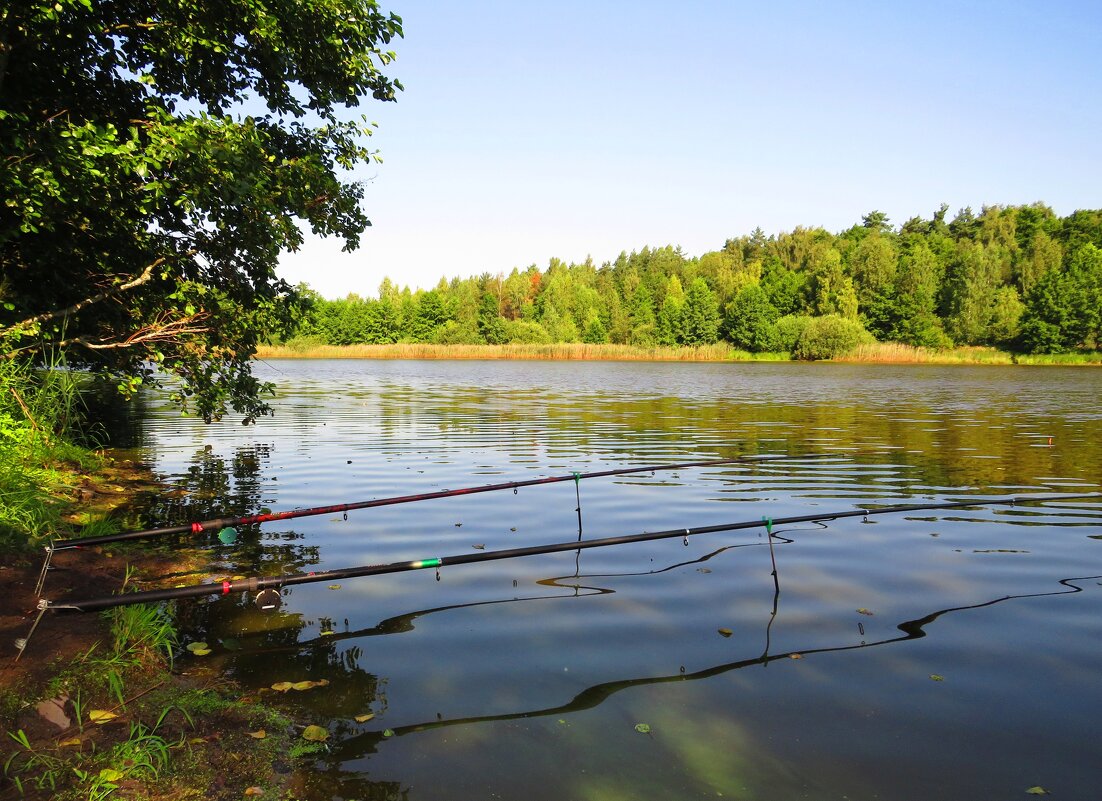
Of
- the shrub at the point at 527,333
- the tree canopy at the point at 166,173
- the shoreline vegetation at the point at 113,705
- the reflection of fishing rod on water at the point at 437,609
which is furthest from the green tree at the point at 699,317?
the shoreline vegetation at the point at 113,705

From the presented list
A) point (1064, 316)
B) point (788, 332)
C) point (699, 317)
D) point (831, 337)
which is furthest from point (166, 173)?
point (699, 317)

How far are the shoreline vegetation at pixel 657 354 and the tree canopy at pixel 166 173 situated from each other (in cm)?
7036

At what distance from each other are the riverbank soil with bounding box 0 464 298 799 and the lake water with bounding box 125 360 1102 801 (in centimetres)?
38

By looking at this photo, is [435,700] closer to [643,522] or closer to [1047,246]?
[643,522]

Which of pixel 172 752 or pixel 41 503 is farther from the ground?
pixel 41 503

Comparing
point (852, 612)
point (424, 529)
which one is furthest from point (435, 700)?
point (424, 529)

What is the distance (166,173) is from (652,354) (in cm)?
8465

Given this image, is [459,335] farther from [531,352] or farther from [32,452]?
[32,452]

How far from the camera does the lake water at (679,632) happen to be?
15.3 feet

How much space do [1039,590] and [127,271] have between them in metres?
13.2

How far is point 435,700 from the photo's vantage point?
5406 mm

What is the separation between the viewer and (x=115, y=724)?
4629 millimetres

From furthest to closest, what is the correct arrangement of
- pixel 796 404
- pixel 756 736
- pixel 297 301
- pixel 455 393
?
pixel 455 393, pixel 796 404, pixel 297 301, pixel 756 736

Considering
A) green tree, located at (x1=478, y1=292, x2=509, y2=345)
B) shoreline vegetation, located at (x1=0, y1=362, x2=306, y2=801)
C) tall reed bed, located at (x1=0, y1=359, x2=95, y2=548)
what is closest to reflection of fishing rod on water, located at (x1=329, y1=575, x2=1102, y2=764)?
shoreline vegetation, located at (x1=0, y1=362, x2=306, y2=801)
